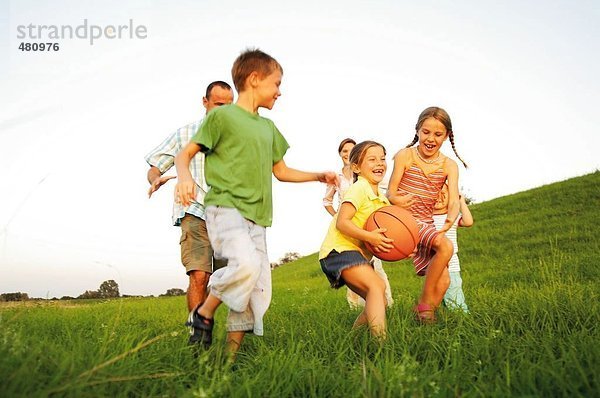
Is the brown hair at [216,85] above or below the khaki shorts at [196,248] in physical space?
above

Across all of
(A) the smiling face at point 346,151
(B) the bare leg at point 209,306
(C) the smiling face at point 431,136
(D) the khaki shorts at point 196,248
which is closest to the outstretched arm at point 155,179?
(D) the khaki shorts at point 196,248

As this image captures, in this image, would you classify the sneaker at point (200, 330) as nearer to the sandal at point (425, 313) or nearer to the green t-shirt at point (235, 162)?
the green t-shirt at point (235, 162)

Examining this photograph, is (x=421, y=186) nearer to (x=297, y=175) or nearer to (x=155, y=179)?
(x=297, y=175)

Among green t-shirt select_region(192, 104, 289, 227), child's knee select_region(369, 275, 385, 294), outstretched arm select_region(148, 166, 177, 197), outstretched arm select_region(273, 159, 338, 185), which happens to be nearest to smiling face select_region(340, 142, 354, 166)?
outstretched arm select_region(273, 159, 338, 185)

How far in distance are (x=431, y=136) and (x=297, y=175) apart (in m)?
1.58

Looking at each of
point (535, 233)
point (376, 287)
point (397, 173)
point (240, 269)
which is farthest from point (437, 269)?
point (535, 233)

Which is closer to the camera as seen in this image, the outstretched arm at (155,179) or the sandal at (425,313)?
the sandal at (425,313)

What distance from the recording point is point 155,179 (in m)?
5.52

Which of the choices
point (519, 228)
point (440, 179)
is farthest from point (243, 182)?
point (519, 228)

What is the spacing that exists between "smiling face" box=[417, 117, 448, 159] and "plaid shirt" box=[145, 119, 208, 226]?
2.31 meters

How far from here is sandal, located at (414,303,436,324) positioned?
205 inches

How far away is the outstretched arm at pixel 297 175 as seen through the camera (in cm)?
483

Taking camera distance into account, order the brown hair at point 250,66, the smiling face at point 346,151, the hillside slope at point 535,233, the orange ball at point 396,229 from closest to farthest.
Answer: the brown hair at point 250,66 < the orange ball at point 396,229 < the smiling face at point 346,151 < the hillside slope at point 535,233

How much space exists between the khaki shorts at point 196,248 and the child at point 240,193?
3.09 feet
